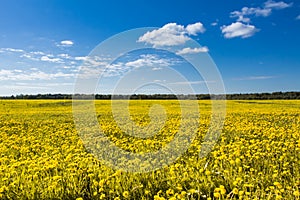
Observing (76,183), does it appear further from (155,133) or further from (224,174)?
(155,133)

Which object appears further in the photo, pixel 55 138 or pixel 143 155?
pixel 55 138

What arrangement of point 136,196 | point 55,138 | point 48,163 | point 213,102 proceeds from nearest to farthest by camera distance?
point 136,196 < point 48,163 < point 55,138 < point 213,102

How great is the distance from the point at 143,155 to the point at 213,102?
95.5ft

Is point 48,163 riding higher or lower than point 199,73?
lower

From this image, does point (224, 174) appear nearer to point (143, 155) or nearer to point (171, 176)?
point (171, 176)

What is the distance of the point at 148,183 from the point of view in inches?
218

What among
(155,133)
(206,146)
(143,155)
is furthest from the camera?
(155,133)

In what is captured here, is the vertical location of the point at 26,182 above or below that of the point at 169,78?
below

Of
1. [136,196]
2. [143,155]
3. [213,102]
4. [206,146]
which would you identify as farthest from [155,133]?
[213,102]

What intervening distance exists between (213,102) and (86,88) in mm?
27941

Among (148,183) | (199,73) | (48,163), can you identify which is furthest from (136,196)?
(199,73)

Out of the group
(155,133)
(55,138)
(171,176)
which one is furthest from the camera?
(155,133)

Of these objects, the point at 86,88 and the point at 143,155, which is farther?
the point at 86,88

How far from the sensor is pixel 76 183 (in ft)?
18.3
